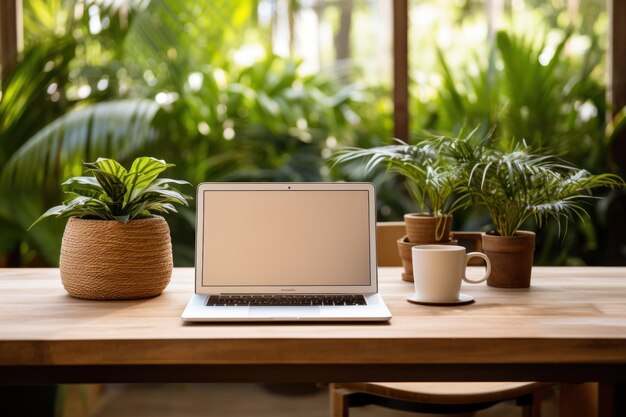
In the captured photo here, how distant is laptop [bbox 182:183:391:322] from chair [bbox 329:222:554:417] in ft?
1.36

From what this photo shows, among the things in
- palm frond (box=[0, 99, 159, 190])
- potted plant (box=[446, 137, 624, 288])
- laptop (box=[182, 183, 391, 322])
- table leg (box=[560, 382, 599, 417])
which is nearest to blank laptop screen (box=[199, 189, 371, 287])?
laptop (box=[182, 183, 391, 322])

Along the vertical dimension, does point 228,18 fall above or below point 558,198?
above

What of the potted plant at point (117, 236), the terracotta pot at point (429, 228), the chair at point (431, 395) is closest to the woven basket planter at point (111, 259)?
the potted plant at point (117, 236)

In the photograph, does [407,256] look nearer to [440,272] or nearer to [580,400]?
[440,272]

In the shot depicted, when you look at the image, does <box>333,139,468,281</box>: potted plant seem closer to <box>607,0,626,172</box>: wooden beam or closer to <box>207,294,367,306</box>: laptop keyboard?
<box>207,294,367,306</box>: laptop keyboard

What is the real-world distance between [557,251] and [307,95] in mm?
1336

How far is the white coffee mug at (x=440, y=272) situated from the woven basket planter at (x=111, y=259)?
513 millimetres

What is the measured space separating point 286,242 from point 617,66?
7.89 ft

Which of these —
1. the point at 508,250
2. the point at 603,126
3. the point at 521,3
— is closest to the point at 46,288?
the point at 508,250

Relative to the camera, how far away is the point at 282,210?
1.54 m

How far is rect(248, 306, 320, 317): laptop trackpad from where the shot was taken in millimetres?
1290

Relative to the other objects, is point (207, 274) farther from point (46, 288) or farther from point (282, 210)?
point (46, 288)

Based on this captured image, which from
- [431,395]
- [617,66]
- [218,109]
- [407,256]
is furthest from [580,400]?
[218,109]

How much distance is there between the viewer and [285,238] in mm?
1517
